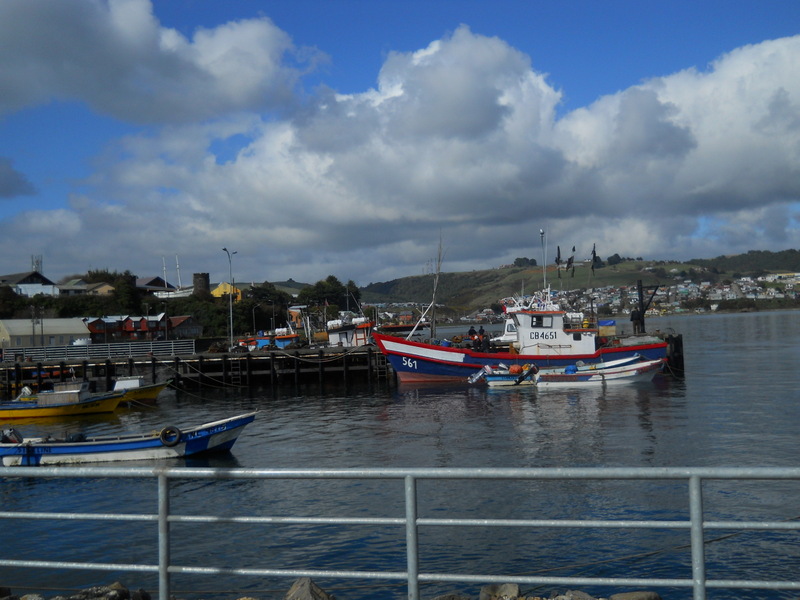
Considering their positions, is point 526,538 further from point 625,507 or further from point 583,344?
point 583,344

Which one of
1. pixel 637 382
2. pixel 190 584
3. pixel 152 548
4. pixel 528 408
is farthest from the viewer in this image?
pixel 637 382

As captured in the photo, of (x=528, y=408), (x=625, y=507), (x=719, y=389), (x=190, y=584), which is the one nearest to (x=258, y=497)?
(x=190, y=584)

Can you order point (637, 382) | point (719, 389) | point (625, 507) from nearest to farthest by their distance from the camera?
point (625, 507) → point (719, 389) → point (637, 382)

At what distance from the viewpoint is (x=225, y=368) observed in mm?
45656

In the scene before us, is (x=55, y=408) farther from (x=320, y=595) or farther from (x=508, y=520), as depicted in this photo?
(x=508, y=520)

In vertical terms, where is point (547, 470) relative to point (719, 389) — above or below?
above

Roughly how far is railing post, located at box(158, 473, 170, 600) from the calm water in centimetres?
349

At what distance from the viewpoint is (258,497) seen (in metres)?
15.4

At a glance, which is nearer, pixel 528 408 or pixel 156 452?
pixel 156 452

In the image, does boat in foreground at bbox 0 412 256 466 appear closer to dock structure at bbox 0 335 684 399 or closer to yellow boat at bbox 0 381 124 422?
yellow boat at bbox 0 381 124 422

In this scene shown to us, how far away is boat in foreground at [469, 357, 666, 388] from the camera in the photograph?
36.2 m

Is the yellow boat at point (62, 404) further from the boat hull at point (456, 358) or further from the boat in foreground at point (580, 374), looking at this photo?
the boat in foreground at point (580, 374)

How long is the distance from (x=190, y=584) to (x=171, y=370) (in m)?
38.4

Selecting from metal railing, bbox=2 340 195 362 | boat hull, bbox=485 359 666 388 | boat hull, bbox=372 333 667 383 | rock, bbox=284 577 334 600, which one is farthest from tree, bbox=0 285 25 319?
rock, bbox=284 577 334 600
